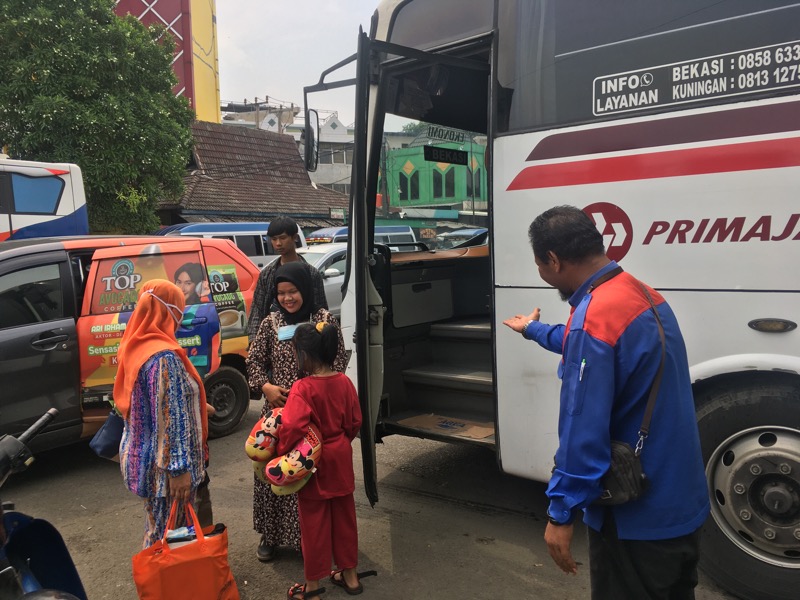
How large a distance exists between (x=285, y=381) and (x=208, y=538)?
3.42 feet

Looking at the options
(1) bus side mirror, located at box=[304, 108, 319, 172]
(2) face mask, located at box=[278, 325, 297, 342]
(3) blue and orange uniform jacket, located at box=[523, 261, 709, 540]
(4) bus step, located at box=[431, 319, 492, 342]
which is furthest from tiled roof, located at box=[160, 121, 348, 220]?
(3) blue and orange uniform jacket, located at box=[523, 261, 709, 540]

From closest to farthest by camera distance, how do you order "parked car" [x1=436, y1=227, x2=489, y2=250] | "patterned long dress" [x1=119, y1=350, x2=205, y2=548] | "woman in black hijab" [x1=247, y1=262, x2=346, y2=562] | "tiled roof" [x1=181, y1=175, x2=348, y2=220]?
1. "patterned long dress" [x1=119, y1=350, x2=205, y2=548]
2. "woman in black hijab" [x1=247, y1=262, x2=346, y2=562]
3. "parked car" [x1=436, y1=227, x2=489, y2=250]
4. "tiled roof" [x1=181, y1=175, x2=348, y2=220]

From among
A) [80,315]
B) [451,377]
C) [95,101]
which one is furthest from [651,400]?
[95,101]

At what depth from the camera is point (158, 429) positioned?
2750 mm

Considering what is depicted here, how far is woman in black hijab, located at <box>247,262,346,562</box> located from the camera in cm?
341

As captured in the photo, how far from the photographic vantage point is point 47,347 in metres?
4.69

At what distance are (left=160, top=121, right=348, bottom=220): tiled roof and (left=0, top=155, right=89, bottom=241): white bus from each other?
9.70 metres

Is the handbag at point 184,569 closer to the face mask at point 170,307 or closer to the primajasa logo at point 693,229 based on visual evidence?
the face mask at point 170,307

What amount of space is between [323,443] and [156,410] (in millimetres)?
819

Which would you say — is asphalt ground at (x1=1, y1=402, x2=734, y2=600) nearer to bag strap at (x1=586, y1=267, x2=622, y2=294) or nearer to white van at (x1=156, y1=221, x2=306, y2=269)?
bag strap at (x1=586, y1=267, x2=622, y2=294)

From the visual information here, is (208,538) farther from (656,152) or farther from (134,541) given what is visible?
(656,152)

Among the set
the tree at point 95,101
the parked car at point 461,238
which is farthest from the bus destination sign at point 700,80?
the tree at point 95,101

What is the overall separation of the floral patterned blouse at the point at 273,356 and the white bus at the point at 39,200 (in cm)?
947

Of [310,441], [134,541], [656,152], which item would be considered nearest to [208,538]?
[310,441]
